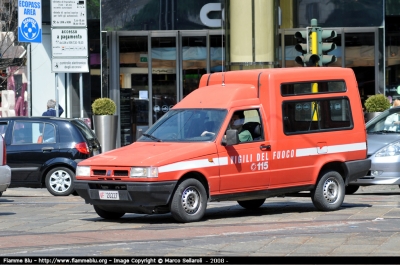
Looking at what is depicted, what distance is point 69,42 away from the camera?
73.8 ft

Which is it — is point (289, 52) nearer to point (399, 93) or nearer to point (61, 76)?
point (399, 93)

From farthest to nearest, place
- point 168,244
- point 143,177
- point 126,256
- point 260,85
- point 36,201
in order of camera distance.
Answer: point 36,201 → point 260,85 → point 143,177 → point 168,244 → point 126,256

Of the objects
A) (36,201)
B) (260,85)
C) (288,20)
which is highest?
(288,20)

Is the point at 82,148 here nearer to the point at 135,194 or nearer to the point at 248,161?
the point at 248,161

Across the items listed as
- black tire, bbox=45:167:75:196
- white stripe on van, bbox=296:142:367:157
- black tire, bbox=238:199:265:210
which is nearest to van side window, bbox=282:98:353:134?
white stripe on van, bbox=296:142:367:157

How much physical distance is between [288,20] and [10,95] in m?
10.0

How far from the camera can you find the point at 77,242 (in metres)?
10.9

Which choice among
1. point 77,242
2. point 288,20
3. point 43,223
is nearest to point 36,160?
point 43,223

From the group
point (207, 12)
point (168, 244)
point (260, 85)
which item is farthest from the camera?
point (207, 12)

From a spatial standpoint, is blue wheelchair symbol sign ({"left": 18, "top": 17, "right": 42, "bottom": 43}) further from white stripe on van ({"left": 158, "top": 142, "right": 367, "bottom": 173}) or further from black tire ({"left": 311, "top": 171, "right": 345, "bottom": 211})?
black tire ({"left": 311, "top": 171, "right": 345, "bottom": 211})

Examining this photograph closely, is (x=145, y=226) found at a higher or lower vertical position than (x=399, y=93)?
lower

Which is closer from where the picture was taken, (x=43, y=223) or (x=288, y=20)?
(x=43, y=223)

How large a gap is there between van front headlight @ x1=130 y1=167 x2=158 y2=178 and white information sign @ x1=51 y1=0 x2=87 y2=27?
10.6 meters

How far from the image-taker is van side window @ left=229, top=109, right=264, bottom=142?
13547 mm
